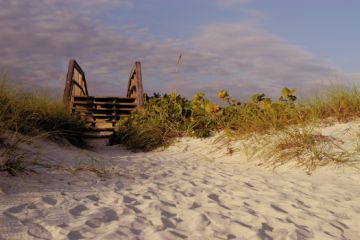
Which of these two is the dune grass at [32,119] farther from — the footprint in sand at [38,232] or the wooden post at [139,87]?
the wooden post at [139,87]

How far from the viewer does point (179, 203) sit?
2959 millimetres

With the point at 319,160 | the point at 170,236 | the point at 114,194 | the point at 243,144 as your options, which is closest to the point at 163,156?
the point at 243,144

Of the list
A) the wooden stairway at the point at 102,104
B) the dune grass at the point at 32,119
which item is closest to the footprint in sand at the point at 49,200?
the dune grass at the point at 32,119

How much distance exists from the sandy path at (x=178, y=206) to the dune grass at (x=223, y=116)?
1732 millimetres

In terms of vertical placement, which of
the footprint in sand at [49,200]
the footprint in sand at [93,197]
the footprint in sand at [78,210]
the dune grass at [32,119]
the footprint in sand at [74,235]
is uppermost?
the dune grass at [32,119]

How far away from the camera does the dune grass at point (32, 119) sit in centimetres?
491

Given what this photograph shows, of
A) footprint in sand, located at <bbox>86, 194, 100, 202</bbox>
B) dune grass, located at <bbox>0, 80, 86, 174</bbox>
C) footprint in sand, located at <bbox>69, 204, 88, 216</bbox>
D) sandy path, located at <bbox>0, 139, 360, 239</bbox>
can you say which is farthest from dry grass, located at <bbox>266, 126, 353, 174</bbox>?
dune grass, located at <bbox>0, 80, 86, 174</bbox>

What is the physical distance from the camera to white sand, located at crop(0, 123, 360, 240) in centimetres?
236

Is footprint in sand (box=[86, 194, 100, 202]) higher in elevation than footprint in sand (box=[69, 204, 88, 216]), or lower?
higher

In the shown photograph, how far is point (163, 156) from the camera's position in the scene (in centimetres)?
583

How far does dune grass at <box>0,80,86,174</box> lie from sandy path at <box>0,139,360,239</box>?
1350mm

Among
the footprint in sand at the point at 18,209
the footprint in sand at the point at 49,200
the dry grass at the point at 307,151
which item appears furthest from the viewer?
the dry grass at the point at 307,151

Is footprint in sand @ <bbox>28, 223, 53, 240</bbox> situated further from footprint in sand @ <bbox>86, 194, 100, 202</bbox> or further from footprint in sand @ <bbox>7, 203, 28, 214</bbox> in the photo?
footprint in sand @ <bbox>86, 194, 100, 202</bbox>

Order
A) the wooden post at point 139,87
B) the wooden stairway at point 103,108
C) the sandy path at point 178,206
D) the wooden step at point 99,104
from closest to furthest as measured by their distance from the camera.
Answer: the sandy path at point 178,206 → the wooden post at point 139,87 → the wooden stairway at point 103,108 → the wooden step at point 99,104
